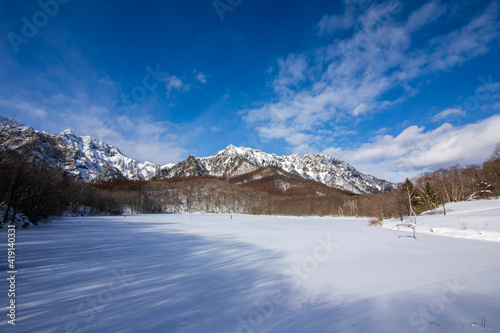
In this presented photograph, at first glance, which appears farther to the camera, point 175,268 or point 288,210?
point 288,210

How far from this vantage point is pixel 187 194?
135500 mm

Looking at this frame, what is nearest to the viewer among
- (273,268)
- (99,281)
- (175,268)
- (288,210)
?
(99,281)

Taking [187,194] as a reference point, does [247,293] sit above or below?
below

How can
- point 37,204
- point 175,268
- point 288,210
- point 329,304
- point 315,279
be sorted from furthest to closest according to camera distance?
point 288,210
point 37,204
point 175,268
point 315,279
point 329,304

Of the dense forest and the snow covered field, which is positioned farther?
the dense forest

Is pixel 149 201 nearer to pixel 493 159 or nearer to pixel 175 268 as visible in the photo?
pixel 175 268

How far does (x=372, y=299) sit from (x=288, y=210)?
105 metres

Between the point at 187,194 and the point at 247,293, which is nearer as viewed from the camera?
the point at 247,293

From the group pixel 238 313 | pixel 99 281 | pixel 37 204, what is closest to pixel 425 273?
pixel 238 313

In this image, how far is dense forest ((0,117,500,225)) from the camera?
15.8m

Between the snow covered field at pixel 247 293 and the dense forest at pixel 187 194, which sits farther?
the dense forest at pixel 187 194

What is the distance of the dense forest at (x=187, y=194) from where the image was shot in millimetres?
15781

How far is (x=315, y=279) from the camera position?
689 cm

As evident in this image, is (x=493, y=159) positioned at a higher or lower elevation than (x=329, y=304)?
higher
